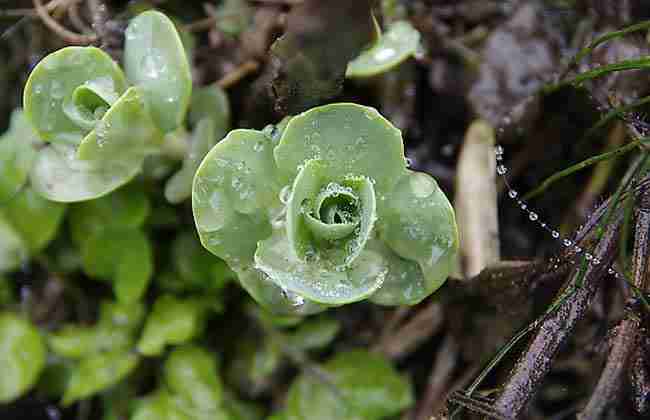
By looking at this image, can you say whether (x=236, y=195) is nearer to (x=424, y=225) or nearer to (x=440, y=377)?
(x=424, y=225)

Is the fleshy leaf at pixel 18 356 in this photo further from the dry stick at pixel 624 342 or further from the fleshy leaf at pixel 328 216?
the dry stick at pixel 624 342

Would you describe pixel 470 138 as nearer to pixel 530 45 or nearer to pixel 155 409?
pixel 530 45

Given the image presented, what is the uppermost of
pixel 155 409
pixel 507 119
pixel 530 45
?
pixel 530 45

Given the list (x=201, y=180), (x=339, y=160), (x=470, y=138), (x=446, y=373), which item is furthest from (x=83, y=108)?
(x=446, y=373)

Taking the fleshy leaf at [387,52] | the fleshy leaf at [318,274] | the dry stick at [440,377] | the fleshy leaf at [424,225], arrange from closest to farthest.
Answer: the fleshy leaf at [318,274], the fleshy leaf at [424,225], the fleshy leaf at [387,52], the dry stick at [440,377]

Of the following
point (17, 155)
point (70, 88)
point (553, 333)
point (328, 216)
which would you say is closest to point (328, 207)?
point (328, 216)

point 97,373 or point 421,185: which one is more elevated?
point 421,185

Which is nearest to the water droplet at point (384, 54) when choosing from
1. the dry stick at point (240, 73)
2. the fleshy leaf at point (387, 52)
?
the fleshy leaf at point (387, 52)
